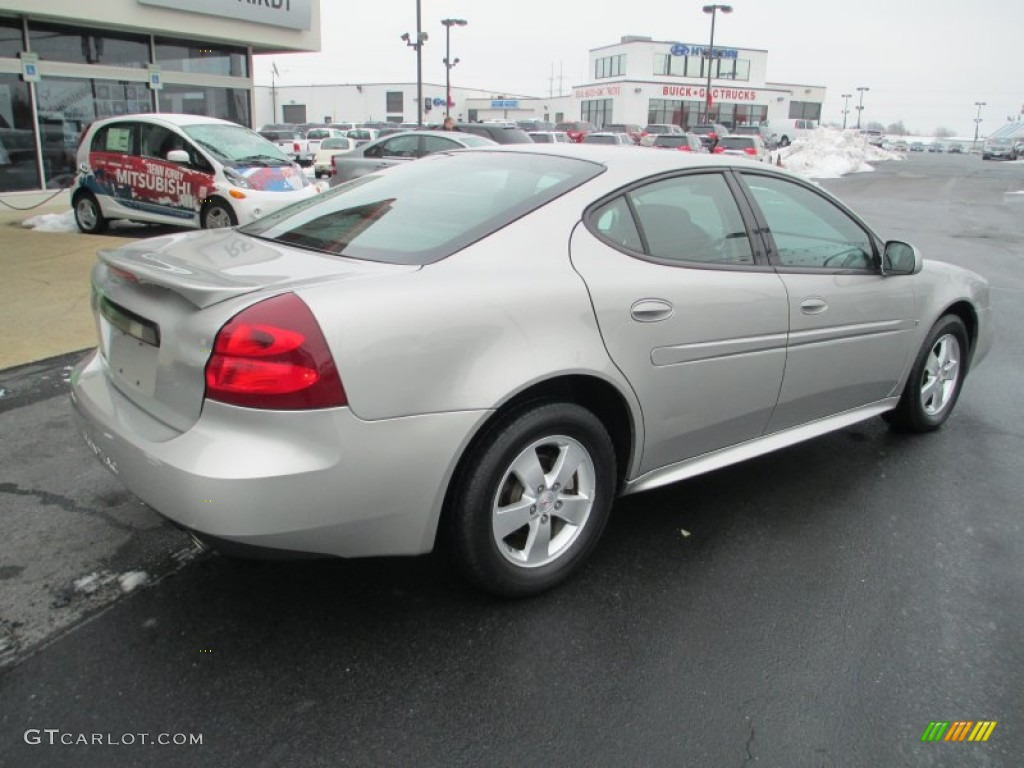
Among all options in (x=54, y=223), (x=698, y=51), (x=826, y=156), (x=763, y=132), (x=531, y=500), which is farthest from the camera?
(x=698, y=51)

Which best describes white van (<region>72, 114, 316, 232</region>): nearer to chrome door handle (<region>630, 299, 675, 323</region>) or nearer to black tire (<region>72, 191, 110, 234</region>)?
black tire (<region>72, 191, 110, 234</region>)

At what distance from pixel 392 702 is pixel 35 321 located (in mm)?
5657

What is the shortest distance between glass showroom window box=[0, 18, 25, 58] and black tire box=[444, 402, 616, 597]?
15.0 metres

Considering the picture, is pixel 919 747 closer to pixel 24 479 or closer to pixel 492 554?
pixel 492 554

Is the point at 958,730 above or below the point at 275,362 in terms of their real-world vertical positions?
below

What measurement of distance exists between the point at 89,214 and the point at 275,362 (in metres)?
10.9

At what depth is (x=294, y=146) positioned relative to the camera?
3244cm

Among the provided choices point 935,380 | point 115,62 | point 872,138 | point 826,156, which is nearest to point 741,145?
point 826,156

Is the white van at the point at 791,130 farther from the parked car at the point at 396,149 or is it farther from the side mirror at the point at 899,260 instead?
the side mirror at the point at 899,260

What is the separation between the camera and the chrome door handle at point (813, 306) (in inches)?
141

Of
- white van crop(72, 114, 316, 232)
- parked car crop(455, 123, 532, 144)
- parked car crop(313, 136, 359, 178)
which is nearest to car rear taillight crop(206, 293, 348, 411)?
white van crop(72, 114, 316, 232)

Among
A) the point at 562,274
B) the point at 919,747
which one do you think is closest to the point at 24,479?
the point at 562,274

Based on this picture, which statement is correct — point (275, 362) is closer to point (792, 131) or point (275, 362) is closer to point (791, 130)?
point (792, 131)

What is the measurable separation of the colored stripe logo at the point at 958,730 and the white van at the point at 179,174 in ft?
30.7
